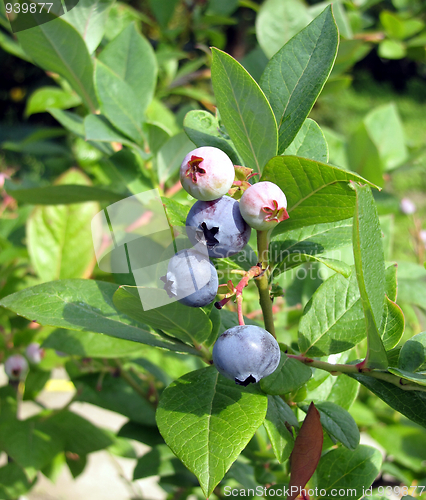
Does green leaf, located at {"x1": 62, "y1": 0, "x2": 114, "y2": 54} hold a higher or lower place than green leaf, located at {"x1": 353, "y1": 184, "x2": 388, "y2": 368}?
higher

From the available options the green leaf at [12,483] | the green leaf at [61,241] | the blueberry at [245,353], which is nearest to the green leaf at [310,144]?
the blueberry at [245,353]

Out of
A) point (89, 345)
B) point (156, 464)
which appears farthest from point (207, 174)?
point (156, 464)

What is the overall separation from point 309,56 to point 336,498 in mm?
542

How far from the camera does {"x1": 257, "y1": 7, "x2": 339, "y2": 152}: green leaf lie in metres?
0.46

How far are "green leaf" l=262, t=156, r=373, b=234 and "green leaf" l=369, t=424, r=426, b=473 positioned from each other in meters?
0.96

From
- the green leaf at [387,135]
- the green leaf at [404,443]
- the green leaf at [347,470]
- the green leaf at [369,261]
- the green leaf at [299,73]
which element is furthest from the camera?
the green leaf at [387,135]

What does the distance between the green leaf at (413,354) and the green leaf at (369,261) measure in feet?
0.13

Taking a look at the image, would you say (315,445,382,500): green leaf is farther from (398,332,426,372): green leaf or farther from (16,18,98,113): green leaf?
(16,18,98,113): green leaf

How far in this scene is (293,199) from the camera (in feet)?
1.48

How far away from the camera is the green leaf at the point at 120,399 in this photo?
86cm

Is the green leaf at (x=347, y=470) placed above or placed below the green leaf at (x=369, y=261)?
below

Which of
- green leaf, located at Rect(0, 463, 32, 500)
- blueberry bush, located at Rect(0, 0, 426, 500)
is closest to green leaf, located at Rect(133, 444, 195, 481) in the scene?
blueberry bush, located at Rect(0, 0, 426, 500)

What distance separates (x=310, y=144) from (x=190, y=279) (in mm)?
241

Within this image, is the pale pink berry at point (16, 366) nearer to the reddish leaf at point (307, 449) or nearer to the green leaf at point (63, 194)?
the green leaf at point (63, 194)
